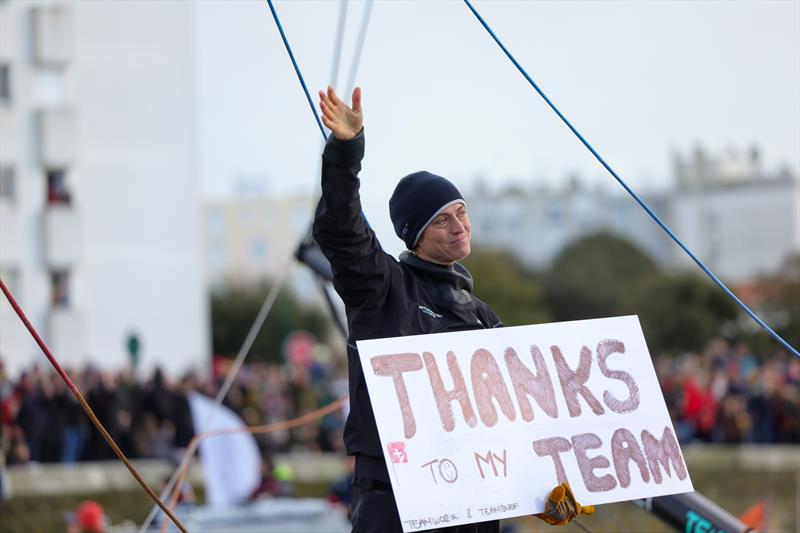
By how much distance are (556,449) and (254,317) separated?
59.1 meters

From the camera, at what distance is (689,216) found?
10112cm

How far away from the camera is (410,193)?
14.3ft

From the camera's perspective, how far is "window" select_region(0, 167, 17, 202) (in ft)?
98.2

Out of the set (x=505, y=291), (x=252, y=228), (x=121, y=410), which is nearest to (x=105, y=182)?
(x=121, y=410)

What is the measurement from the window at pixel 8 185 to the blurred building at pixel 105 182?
0.12ft

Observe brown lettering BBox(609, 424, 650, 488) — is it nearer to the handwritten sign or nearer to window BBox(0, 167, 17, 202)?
the handwritten sign

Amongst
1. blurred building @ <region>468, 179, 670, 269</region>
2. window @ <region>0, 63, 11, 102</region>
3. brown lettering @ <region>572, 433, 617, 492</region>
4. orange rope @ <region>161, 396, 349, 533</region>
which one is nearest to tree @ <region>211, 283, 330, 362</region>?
window @ <region>0, 63, 11, 102</region>

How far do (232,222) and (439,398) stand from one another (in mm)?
98233

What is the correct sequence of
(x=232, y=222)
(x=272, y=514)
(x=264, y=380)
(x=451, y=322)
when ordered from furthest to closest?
(x=232, y=222)
(x=264, y=380)
(x=272, y=514)
(x=451, y=322)

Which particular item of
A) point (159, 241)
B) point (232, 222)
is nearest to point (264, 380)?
point (159, 241)

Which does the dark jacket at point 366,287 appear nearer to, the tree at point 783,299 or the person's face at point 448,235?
the person's face at point 448,235

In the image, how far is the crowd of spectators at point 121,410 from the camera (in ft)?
56.5

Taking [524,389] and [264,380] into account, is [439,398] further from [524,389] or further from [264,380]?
[264,380]

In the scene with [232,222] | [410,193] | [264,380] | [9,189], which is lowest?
[232,222]
